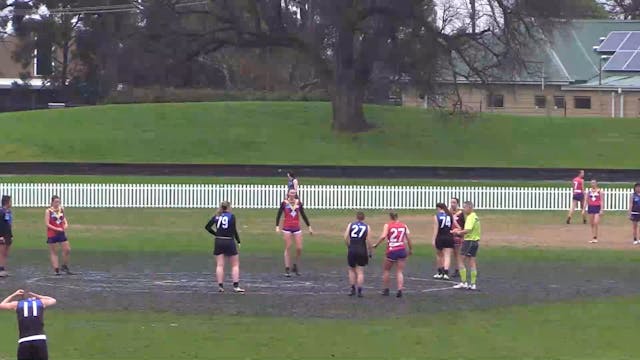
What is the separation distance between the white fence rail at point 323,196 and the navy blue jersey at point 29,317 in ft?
104

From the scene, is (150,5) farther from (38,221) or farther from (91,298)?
(91,298)

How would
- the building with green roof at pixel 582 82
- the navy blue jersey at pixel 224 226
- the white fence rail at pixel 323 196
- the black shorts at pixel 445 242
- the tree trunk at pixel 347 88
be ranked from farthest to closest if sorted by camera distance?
the building with green roof at pixel 582 82
the tree trunk at pixel 347 88
the white fence rail at pixel 323 196
the black shorts at pixel 445 242
the navy blue jersey at pixel 224 226

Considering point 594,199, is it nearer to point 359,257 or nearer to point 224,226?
point 359,257

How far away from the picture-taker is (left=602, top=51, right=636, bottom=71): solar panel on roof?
235 ft

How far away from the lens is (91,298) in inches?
850

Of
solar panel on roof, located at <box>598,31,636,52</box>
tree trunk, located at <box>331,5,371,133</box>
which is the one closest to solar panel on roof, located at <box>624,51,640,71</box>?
solar panel on roof, located at <box>598,31,636,52</box>

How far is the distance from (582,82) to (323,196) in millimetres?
33494

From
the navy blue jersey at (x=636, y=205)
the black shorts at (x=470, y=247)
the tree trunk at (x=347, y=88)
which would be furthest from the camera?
the tree trunk at (x=347, y=88)

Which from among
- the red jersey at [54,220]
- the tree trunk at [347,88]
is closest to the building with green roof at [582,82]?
the tree trunk at [347,88]

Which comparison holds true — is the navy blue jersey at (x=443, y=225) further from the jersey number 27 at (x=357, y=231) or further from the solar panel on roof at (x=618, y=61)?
the solar panel on roof at (x=618, y=61)

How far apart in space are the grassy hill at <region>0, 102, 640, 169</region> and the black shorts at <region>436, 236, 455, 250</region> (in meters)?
31.1

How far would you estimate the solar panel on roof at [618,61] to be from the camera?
7175 cm

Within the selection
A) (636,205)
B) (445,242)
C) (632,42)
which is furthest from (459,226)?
(632,42)

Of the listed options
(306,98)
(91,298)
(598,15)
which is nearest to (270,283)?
(91,298)
